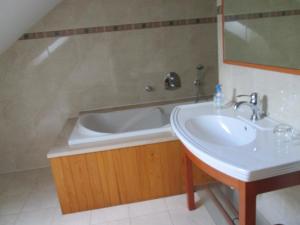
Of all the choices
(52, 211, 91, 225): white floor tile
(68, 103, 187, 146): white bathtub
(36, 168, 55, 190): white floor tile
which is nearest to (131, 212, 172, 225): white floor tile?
(52, 211, 91, 225): white floor tile

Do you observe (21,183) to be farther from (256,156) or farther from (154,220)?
(256,156)

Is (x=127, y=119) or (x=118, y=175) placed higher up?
(x=127, y=119)

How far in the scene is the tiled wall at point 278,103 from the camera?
1214 mm

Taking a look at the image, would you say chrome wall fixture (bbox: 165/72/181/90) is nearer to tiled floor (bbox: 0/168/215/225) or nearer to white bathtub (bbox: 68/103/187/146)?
white bathtub (bbox: 68/103/187/146)

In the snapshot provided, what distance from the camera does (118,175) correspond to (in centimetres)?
198

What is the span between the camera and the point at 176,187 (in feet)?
6.89

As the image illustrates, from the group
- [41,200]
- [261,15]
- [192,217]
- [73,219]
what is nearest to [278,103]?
[261,15]

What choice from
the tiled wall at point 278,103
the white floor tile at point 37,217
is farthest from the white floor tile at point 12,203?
the tiled wall at point 278,103

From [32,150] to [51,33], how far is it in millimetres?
1348

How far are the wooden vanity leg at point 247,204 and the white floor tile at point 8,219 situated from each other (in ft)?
6.01

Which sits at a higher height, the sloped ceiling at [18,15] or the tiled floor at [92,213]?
the sloped ceiling at [18,15]

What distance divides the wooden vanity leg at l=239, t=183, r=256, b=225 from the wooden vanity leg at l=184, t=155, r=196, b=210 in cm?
73

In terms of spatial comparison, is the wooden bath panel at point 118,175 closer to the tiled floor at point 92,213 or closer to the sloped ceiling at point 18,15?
the tiled floor at point 92,213

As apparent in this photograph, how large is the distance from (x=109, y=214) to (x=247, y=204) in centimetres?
130
